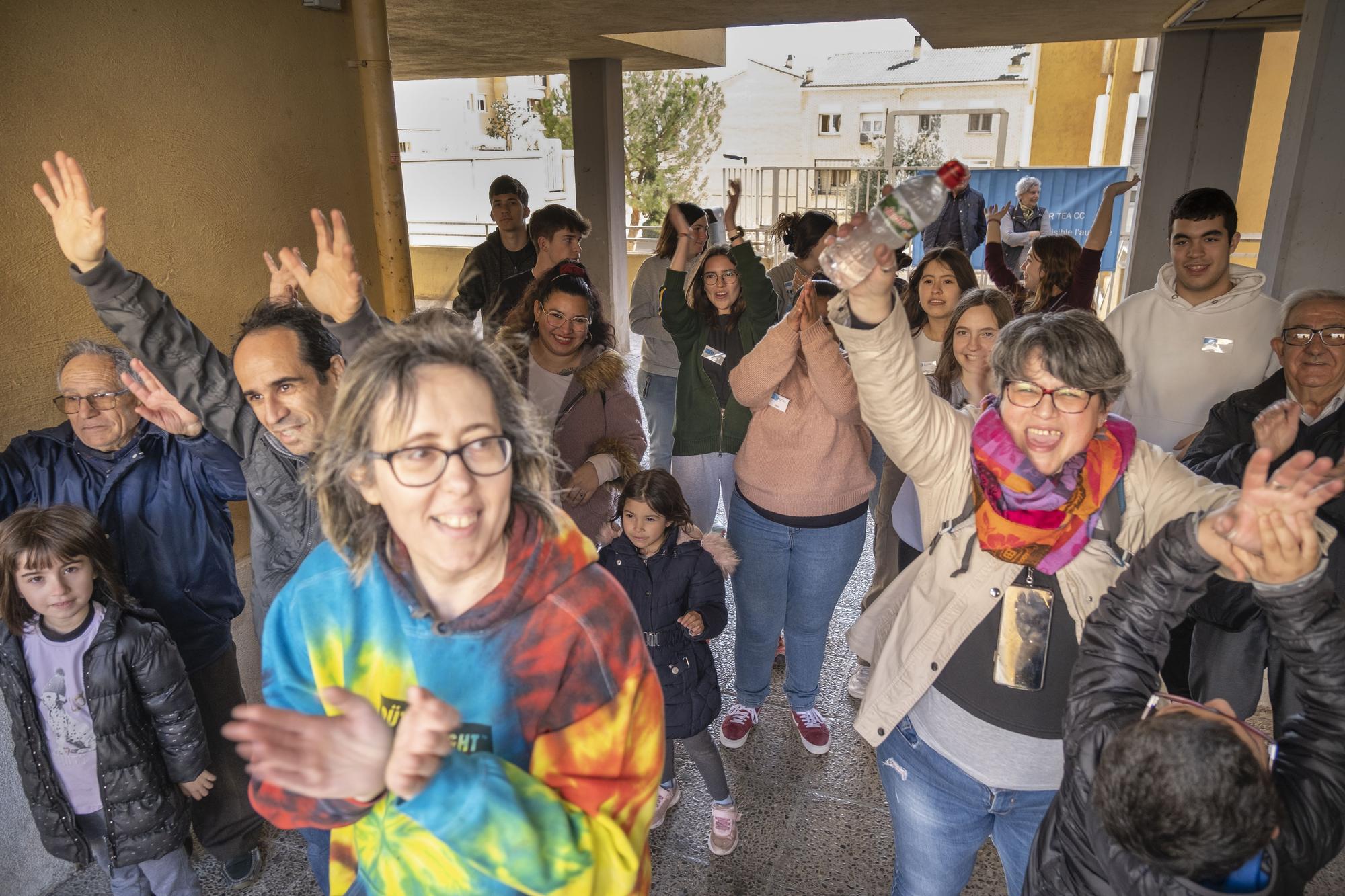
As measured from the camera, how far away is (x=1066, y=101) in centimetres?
1792

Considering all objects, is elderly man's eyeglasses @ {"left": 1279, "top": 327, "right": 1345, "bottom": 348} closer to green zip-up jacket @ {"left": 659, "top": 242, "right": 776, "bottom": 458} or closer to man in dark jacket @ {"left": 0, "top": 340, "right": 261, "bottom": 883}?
green zip-up jacket @ {"left": 659, "top": 242, "right": 776, "bottom": 458}

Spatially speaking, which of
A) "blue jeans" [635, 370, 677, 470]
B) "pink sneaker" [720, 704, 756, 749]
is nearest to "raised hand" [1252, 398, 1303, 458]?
"pink sneaker" [720, 704, 756, 749]

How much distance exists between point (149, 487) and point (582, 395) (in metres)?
1.48

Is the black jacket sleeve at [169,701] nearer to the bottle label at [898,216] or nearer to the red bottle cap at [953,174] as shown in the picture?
the bottle label at [898,216]

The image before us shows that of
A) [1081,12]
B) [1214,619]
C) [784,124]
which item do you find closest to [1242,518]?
[1214,619]

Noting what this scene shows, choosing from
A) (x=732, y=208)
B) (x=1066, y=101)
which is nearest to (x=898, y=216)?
(x=732, y=208)

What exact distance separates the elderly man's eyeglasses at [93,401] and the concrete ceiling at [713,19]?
479cm

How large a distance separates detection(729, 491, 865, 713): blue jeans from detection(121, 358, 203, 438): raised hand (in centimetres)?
196

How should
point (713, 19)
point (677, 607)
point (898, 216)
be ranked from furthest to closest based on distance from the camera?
point (713, 19) → point (677, 607) → point (898, 216)

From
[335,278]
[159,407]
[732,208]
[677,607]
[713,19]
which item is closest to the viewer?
[335,278]

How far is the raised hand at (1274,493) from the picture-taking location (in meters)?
1.33

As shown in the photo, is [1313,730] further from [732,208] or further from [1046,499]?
[732,208]

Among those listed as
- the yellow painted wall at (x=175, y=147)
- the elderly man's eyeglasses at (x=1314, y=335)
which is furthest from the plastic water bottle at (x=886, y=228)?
the yellow painted wall at (x=175, y=147)

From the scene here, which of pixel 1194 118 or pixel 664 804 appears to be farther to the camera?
pixel 1194 118
